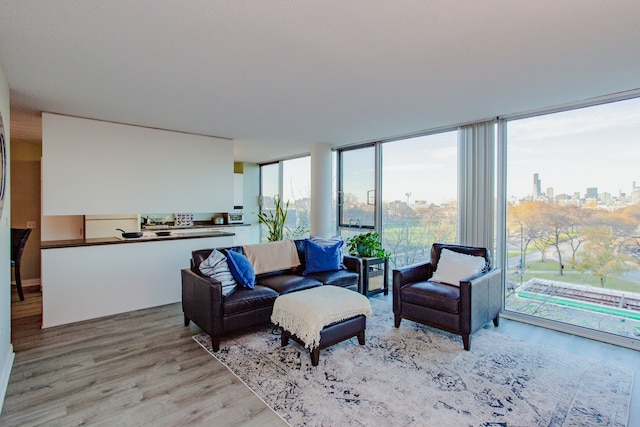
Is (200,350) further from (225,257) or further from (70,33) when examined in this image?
(70,33)

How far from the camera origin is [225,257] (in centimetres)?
369

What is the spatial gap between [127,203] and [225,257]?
2.04 meters

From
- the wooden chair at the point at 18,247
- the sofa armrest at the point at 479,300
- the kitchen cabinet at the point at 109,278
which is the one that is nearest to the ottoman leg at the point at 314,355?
the sofa armrest at the point at 479,300

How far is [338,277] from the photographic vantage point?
4.31 metres

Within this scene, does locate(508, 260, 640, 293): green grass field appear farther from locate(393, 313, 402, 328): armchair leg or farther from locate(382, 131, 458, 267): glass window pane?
locate(393, 313, 402, 328): armchair leg

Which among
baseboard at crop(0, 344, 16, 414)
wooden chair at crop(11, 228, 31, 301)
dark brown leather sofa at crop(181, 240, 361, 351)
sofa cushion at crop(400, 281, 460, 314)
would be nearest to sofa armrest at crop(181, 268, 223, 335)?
dark brown leather sofa at crop(181, 240, 361, 351)

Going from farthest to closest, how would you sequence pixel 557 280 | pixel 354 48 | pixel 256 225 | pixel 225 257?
1. pixel 256 225
2. pixel 557 280
3. pixel 225 257
4. pixel 354 48

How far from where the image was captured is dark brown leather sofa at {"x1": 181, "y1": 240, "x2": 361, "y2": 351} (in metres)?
3.25

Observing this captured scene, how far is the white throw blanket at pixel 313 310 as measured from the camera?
9.63 feet

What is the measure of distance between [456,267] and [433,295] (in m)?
0.54

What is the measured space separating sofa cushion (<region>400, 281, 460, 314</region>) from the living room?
2.09m

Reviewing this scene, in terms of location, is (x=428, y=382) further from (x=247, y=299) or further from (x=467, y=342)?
(x=247, y=299)

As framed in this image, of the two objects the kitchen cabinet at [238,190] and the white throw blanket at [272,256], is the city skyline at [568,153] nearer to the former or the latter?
the white throw blanket at [272,256]

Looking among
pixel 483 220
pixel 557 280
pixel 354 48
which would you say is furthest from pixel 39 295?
pixel 557 280
